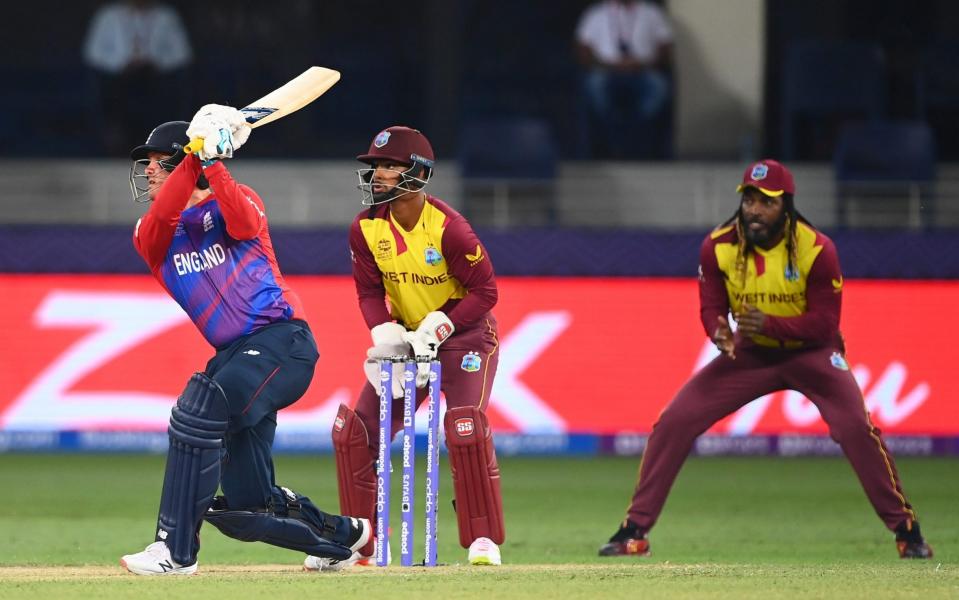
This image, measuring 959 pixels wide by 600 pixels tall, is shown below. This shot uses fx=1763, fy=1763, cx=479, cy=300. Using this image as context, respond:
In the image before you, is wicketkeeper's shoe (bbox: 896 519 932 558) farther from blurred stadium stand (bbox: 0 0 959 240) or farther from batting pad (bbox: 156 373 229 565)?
blurred stadium stand (bbox: 0 0 959 240)

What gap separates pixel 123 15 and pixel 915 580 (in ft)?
33.6

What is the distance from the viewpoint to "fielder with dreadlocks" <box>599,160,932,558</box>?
327 inches

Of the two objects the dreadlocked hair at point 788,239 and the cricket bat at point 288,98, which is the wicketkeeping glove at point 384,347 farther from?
the dreadlocked hair at point 788,239

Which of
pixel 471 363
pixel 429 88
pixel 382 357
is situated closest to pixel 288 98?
pixel 382 357

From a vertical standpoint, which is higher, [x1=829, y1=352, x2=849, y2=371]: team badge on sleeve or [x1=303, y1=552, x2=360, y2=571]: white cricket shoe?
[x1=829, y1=352, x2=849, y2=371]: team badge on sleeve

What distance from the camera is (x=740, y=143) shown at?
1526cm

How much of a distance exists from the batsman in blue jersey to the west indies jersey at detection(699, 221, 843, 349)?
235 cm

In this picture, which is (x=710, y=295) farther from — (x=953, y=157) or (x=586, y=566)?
(x=953, y=157)

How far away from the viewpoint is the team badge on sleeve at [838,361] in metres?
8.42

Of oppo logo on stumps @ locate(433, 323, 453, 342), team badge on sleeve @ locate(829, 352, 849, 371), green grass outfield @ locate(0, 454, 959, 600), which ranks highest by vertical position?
oppo logo on stumps @ locate(433, 323, 453, 342)

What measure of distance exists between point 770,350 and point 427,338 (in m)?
1.96

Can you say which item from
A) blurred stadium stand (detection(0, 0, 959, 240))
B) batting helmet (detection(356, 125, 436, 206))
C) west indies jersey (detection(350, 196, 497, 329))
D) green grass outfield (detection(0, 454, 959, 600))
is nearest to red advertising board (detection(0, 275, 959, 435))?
green grass outfield (detection(0, 454, 959, 600))

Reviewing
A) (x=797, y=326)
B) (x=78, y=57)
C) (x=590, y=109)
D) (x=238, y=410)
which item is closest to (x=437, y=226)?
(x=238, y=410)

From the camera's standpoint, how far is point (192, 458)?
6.62 metres
